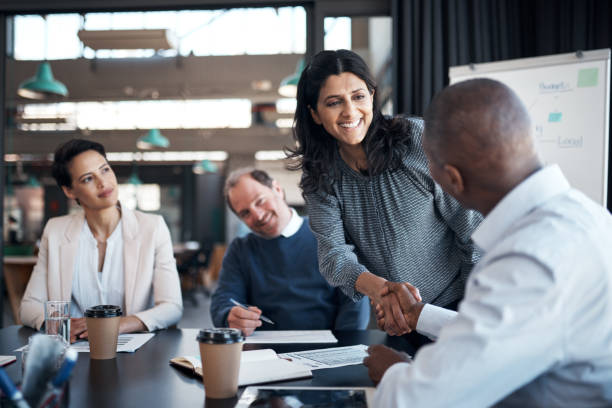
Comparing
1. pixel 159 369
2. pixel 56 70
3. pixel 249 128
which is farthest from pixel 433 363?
pixel 249 128

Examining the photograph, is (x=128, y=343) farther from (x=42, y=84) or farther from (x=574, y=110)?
(x=42, y=84)

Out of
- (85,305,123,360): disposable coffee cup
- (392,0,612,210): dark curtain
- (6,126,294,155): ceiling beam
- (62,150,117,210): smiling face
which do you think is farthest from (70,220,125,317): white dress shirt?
(6,126,294,155): ceiling beam

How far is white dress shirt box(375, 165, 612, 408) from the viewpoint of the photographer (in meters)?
0.71

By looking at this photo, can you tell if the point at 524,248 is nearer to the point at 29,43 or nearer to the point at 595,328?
the point at 595,328

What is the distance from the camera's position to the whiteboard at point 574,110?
9.32ft

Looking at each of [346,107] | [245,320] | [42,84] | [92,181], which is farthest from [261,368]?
[42,84]

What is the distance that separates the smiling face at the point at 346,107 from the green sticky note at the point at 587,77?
168cm

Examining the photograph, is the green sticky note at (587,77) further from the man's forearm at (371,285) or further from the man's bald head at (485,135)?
the man's bald head at (485,135)

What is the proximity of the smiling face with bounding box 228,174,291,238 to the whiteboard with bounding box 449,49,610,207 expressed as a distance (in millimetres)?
1389

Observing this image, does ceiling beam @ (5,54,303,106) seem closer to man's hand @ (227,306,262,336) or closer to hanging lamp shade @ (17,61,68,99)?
hanging lamp shade @ (17,61,68,99)

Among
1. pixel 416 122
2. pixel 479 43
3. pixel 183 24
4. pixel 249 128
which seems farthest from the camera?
pixel 249 128

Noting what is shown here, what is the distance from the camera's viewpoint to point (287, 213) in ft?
7.95

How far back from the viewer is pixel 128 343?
162cm

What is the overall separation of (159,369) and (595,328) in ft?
3.12
